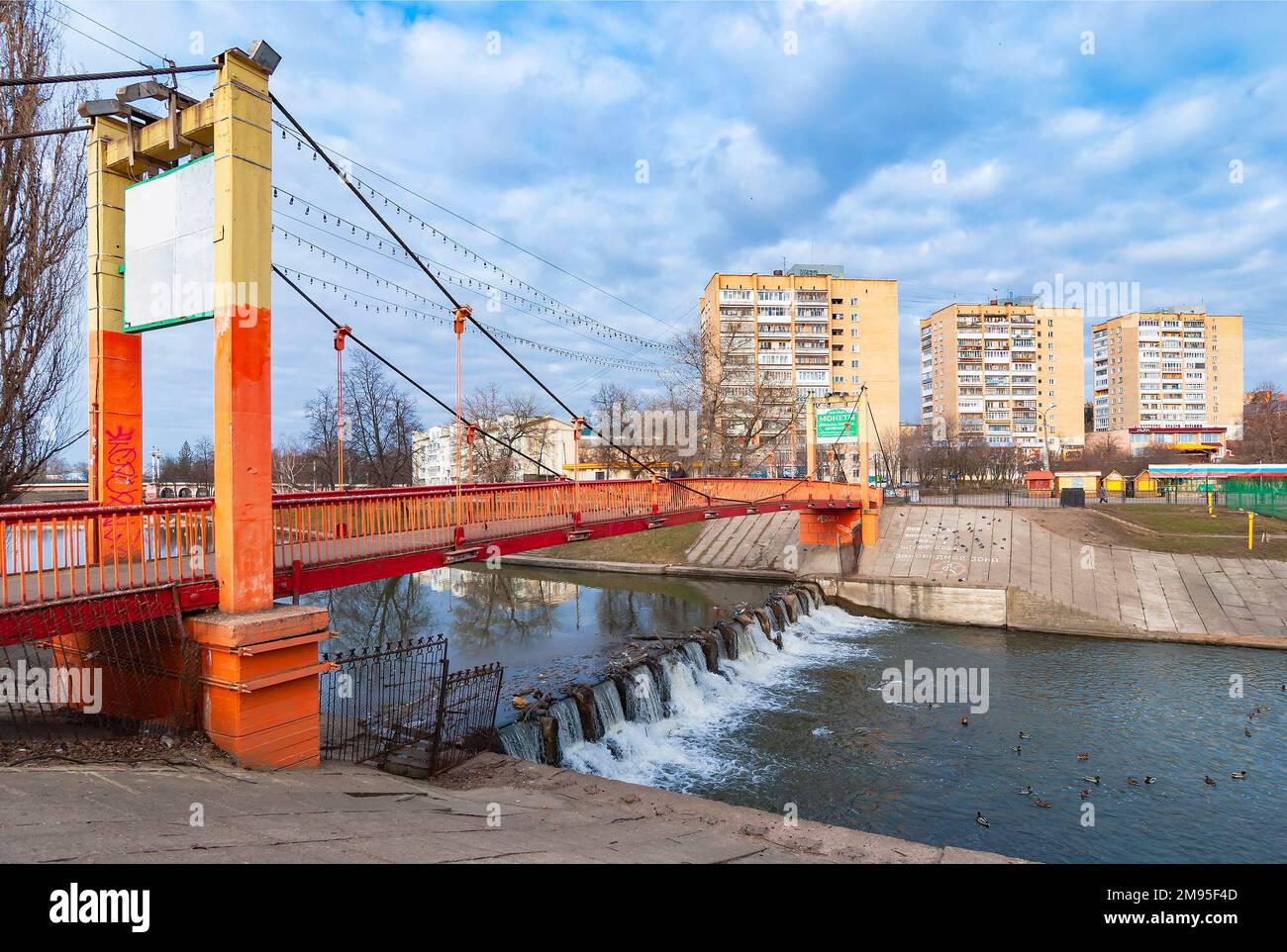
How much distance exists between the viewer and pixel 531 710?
36.9ft

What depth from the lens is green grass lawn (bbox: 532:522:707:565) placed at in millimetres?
32000

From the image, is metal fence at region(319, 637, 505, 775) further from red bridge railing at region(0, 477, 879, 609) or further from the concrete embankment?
the concrete embankment

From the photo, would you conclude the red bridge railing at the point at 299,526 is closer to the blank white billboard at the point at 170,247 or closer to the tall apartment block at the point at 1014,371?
the blank white billboard at the point at 170,247

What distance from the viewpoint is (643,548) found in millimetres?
32781

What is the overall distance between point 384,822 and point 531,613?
739 inches

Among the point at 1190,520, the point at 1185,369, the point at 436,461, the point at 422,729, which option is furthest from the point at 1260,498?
the point at 436,461

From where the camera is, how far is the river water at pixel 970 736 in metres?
9.84

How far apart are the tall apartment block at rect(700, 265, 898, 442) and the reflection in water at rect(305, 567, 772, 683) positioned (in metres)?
36.3

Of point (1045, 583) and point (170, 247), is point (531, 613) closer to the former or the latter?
point (1045, 583)

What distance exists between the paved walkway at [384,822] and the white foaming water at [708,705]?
324 centimetres

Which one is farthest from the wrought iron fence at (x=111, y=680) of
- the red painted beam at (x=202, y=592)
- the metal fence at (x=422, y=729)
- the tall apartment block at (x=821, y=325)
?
the tall apartment block at (x=821, y=325)

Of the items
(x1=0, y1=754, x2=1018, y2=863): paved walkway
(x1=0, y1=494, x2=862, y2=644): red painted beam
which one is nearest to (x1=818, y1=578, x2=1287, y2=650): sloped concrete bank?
(x1=0, y1=494, x2=862, y2=644): red painted beam
